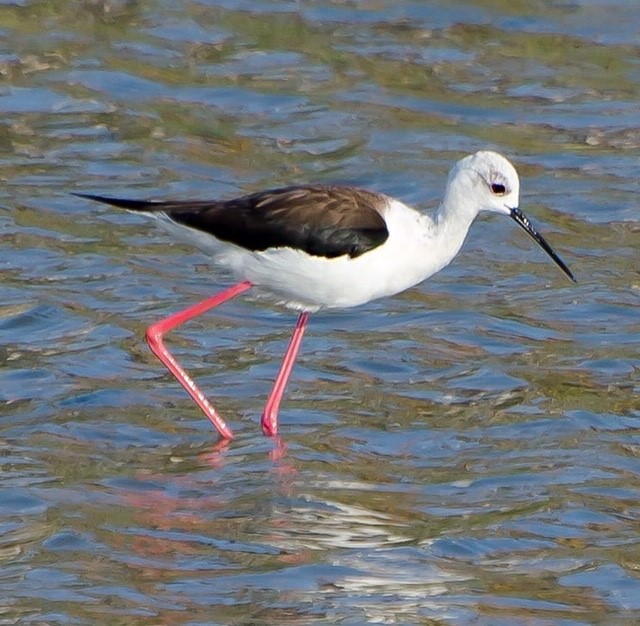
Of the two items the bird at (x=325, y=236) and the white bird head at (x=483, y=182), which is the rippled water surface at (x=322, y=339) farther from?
the white bird head at (x=483, y=182)

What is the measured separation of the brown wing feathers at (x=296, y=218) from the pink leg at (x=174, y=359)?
0.35m

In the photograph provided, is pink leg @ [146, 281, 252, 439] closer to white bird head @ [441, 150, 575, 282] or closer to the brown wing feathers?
the brown wing feathers

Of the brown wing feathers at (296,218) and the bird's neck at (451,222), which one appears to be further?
the bird's neck at (451,222)

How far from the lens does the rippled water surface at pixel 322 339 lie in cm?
675

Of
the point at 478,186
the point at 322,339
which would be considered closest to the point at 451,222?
the point at 478,186

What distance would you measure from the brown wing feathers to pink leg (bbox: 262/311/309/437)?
61 centimetres

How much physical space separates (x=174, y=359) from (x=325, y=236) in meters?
1.22

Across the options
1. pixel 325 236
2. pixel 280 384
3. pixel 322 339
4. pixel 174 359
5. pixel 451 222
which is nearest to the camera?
pixel 325 236

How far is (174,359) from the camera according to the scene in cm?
904

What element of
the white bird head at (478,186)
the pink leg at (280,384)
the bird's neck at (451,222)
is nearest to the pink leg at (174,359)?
the pink leg at (280,384)

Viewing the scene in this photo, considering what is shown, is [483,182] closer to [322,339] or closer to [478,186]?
[478,186]

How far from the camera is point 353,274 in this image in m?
8.25

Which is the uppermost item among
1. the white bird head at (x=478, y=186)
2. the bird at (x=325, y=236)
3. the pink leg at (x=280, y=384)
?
the white bird head at (x=478, y=186)

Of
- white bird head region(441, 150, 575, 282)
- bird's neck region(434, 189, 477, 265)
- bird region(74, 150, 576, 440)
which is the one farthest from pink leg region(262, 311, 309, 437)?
white bird head region(441, 150, 575, 282)
